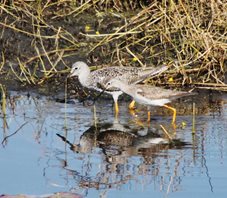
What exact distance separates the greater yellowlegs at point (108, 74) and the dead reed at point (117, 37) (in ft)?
1.20

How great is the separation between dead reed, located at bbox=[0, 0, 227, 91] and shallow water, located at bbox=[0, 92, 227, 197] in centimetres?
73

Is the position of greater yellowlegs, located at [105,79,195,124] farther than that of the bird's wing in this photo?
No

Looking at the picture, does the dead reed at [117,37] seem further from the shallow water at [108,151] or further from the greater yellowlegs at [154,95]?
the greater yellowlegs at [154,95]

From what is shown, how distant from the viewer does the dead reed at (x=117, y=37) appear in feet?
39.0

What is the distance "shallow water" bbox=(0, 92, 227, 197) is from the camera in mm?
7652

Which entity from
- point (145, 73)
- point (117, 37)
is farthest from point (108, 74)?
point (117, 37)

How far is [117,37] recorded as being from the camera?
12.3m

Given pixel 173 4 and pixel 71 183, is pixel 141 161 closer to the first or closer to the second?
pixel 71 183

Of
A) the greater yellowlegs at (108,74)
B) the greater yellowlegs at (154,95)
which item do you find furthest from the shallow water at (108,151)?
the greater yellowlegs at (108,74)

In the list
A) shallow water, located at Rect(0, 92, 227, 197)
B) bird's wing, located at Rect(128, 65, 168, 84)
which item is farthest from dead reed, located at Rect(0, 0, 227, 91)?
shallow water, located at Rect(0, 92, 227, 197)

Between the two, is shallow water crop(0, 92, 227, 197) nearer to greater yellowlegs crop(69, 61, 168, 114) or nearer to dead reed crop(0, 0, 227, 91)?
greater yellowlegs crop(69, 61, 168, 114)

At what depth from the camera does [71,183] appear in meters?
7.73

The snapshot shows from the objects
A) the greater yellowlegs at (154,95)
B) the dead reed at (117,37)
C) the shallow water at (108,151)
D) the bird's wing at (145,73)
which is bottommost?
the shallow water at (108,151)

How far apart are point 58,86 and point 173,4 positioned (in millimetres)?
1949
